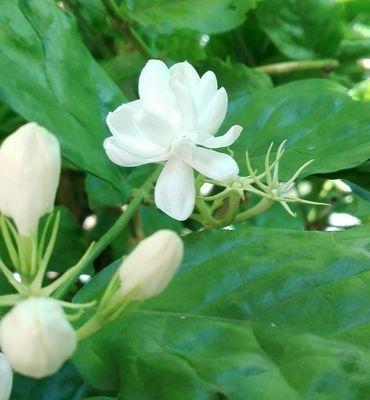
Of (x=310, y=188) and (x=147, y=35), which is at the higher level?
(x=147, y=35)

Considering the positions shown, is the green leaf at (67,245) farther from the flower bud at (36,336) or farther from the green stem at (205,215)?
the flower bud at (36,336)

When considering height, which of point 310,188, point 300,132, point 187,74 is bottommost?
point 310,188

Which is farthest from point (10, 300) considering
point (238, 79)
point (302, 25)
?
point (302, 25)

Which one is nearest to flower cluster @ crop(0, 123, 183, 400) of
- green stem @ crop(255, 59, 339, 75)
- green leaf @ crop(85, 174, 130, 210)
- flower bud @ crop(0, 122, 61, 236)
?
flower bud @ crop(0, 122, 61, 236)

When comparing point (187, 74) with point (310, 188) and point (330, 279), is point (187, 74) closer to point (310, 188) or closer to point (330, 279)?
point (330, 279)

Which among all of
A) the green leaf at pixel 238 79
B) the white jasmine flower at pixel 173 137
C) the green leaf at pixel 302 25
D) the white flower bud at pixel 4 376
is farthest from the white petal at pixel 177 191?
the green leaf at pixel 302 25

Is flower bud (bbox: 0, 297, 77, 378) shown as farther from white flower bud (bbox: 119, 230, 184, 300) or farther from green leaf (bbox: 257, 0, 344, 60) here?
green leaf (bbox: 257, 0, 344, 60)

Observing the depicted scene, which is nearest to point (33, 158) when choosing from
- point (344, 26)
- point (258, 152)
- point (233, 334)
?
point (233, 334)
